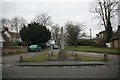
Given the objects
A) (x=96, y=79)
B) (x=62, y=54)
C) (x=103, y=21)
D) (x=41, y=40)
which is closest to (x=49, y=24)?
(x=41, y=40)

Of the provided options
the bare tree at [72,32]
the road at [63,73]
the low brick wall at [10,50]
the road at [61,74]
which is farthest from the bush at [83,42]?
the road at [61,74]

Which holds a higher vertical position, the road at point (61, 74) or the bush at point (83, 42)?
the bush at point (83, 42)

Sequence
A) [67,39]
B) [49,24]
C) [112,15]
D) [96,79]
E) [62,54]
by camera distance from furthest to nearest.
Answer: [67,39], [49,24], [112,15], [62,54], [96,79]

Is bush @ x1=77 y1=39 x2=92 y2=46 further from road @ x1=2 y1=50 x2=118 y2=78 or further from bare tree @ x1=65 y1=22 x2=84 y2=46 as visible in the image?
road @ x1=2 y1=50 x2=118 y2=78

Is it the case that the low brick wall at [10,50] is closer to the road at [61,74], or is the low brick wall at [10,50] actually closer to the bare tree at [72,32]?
the road at [61,74]

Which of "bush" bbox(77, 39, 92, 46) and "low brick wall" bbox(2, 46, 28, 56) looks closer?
"low brick wall" bbox(2, 46, 28, 56)

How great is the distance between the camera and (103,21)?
6500 centimetres

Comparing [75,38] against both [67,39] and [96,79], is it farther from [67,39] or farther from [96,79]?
[96,79]

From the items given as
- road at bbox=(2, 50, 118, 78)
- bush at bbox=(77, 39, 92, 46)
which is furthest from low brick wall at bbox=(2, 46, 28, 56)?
bush at bbox=(77, 39, 92, 46)

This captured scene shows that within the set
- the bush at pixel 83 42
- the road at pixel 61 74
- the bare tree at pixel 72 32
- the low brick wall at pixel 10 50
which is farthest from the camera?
the bush at pixel 83 42

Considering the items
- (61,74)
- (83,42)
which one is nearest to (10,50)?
(61,74)

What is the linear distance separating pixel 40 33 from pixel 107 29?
59.4 ft

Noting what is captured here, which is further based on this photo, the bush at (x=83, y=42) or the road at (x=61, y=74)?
the bush at (x=83, y=42)

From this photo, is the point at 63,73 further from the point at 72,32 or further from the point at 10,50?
the point at 72,32
